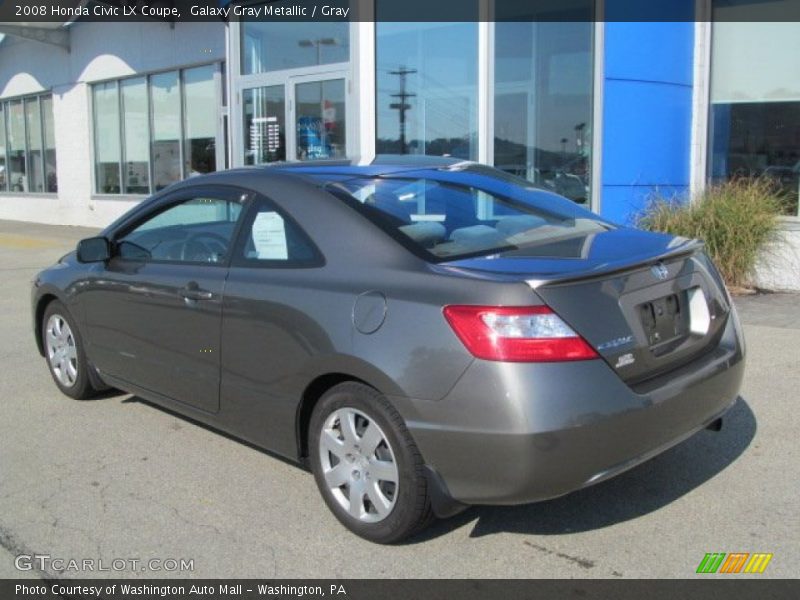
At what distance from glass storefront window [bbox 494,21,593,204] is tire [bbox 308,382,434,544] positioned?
21.7 feet

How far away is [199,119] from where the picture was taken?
16391 mm

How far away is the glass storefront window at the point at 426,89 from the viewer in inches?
394

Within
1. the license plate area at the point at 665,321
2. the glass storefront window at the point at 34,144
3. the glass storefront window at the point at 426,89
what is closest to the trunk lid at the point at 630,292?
the license plate area at the point at 665,321

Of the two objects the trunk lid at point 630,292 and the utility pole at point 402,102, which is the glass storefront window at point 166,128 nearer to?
the utility pole at point 402,102

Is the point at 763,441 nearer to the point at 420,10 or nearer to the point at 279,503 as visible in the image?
the point at 279,503

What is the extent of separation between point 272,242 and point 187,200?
0.87 m

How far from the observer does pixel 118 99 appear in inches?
723

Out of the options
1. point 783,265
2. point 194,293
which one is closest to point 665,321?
point 194,293

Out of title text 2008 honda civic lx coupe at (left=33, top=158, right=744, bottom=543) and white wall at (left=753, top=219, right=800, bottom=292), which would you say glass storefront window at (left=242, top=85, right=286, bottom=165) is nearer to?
white wall at (left=753, top=219, right=800, bottom=292)

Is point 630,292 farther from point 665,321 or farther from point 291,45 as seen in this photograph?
Answer: point 291,45

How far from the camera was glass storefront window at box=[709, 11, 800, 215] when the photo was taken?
9.73m

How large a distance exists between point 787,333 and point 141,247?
5255mm

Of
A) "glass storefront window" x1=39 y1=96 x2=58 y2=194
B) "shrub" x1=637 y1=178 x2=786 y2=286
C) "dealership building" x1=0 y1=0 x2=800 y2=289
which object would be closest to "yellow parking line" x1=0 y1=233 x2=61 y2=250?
"glass storefront window" x1=39 y1=96 x2=58 y2=194

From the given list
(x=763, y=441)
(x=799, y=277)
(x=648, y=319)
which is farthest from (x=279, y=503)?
(x=799, y=277)
